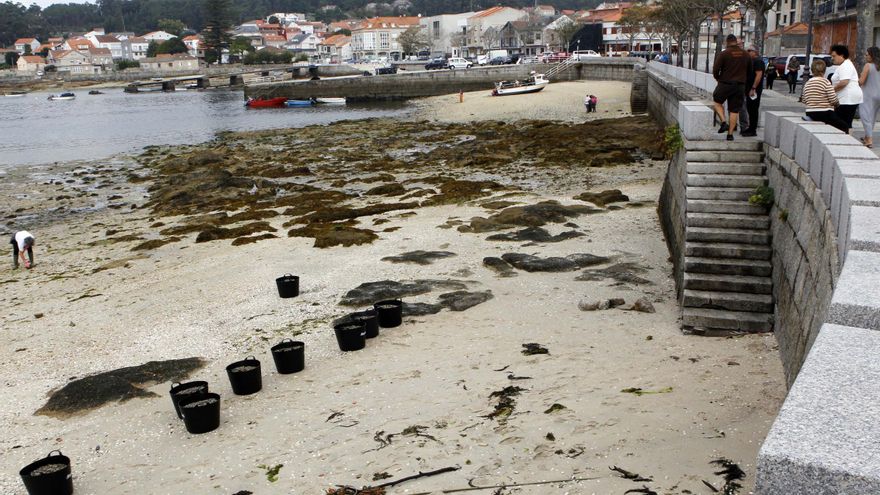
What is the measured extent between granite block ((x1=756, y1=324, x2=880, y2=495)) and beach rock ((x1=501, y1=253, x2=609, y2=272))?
375 inches

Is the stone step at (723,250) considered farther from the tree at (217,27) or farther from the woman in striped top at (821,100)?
the tree at (217,27)

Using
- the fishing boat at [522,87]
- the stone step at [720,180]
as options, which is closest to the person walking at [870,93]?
the stone step at [720,180]

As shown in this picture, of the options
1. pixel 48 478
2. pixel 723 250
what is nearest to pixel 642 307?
pixel 723 250

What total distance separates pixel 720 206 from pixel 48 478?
346 inches

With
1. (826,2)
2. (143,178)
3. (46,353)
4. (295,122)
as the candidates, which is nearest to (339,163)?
(143,178)

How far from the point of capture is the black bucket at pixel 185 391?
8.09 meters

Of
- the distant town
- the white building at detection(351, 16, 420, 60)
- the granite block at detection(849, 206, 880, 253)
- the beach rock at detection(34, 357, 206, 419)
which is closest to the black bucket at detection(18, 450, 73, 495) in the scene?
the beach rock at detection(34, 357, 206, 419)

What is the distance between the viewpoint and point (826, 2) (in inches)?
2088

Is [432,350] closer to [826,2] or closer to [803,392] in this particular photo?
[803,392]

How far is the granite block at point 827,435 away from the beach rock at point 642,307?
7.17 metres

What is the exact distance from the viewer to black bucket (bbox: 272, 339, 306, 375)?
921 centimetres

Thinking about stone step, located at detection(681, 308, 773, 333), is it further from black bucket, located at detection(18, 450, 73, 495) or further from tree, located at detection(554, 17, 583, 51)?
tree, located at detection(554, 17, 583, 51)

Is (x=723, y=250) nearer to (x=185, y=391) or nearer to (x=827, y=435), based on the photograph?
(x=185, y=391)

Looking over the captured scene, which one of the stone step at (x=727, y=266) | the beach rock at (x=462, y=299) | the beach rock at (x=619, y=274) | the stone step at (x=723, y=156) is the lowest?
the beach rock at (x=462, y=299)
